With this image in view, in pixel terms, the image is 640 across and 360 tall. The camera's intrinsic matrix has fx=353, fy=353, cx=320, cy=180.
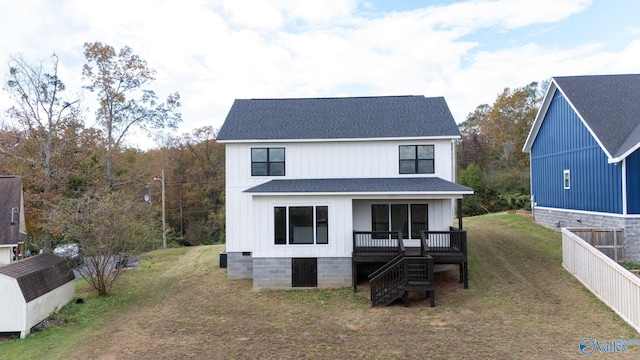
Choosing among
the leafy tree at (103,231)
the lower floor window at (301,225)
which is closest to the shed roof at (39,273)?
the leafy tree at (103,231)

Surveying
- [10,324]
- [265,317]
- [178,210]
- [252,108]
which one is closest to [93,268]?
[10,324]

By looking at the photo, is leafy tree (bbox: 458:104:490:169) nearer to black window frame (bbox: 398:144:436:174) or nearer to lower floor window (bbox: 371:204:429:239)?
black window frame (bbox: 398:144:436:174)

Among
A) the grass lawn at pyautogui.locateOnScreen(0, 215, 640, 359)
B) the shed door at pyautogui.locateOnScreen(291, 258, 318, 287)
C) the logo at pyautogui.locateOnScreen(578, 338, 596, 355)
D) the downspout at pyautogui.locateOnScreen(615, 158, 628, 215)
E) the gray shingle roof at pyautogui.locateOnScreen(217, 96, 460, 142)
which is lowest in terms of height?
the grass lawn at pyautogui.locateOnScreen(0, 215, 640, 359)

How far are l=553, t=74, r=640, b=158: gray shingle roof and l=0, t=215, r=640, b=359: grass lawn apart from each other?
5.29 m

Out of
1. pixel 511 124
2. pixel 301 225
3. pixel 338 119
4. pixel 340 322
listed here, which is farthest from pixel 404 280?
pixel 511 124

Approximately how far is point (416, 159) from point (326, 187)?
13.3ft

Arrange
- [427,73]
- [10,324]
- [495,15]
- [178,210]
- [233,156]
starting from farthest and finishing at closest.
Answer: [178,210] → [427,73] → [495,15] → [233,156] → [10,324]

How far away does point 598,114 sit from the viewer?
51.3 ft

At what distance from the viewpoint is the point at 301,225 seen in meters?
13.2

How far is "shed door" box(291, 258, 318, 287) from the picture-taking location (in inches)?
516

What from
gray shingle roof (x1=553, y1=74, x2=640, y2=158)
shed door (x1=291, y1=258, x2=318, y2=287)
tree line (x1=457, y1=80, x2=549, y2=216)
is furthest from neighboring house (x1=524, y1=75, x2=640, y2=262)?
shed door (x1=291, y1=258, x2=318, y2=287)

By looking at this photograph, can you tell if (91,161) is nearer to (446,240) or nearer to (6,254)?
(6,254)

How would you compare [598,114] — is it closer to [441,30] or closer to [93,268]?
[441,30]

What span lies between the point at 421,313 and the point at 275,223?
5929 millimetres
